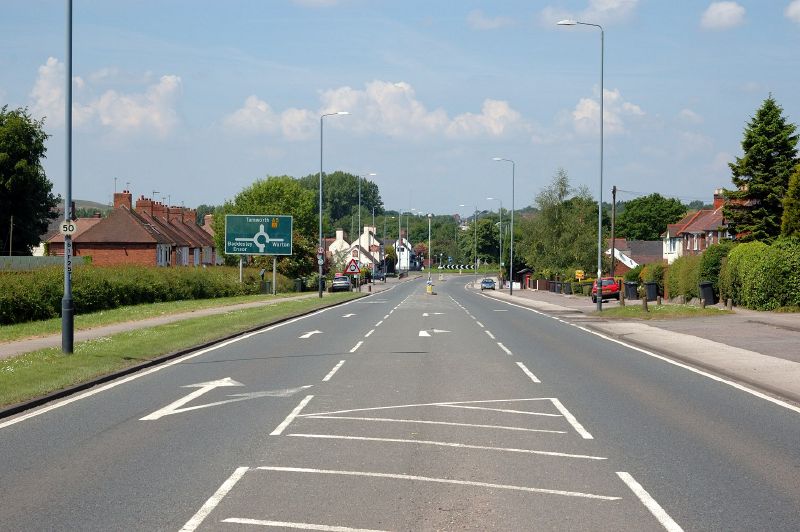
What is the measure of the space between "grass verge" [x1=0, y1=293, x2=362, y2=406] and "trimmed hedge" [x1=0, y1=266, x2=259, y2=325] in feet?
22.6

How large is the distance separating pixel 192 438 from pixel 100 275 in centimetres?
3583

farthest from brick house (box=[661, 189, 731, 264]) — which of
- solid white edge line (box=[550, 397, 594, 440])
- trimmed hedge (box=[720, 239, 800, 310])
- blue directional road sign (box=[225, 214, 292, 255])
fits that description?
solid white edge line (box=[550, 397, 594, 440])

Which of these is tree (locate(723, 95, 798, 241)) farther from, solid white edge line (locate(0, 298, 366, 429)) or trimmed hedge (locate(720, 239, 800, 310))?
solid white edge line (locate(0, 298, 366, 429))

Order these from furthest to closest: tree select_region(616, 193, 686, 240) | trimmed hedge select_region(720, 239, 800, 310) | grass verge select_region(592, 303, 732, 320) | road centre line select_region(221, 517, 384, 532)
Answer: tree select_region(616, 193, 686, 240) → trimmed hedge select_region(720, 239, 800, 310) → grass verge select_region(592, 303, 732, 320) → road centre line select_region(221, 517, 384, 532)

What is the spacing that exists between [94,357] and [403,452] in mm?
10782

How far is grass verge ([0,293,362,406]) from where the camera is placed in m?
13.9

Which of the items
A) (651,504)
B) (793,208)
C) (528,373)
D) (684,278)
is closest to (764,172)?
(684,278)

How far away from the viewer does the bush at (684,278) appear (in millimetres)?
44531

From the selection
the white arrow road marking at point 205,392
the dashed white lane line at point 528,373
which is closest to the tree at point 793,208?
the dashed white lane line at point 528,373

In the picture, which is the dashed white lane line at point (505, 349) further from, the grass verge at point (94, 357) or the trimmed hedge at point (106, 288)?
the trimmed hedge at point (106, 288)

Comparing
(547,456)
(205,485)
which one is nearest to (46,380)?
(205,485)

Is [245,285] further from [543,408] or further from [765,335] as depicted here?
[543,408]

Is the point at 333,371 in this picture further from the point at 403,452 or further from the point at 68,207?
the point at 403,452

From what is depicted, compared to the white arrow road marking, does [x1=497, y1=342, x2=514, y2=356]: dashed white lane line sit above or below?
below
